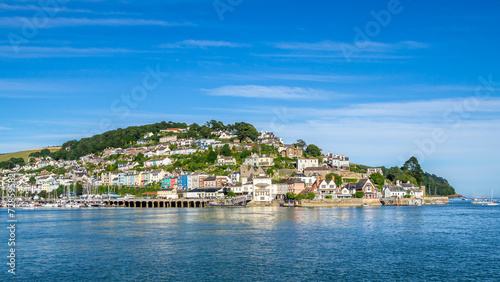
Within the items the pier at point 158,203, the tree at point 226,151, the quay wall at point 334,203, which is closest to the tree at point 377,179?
the quay wall at point 334,203

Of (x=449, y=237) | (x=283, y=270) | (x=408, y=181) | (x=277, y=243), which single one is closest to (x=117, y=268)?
(x=283, y=270)

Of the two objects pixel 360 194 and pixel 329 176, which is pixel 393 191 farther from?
pixel 329 176

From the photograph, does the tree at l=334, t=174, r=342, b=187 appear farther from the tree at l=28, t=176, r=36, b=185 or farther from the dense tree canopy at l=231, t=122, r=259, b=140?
the tree at l=28, t=176, r=36, b=185

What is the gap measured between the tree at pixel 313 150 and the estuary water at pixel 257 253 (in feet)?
289

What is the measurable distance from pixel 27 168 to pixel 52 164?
Result: 42.9 ft

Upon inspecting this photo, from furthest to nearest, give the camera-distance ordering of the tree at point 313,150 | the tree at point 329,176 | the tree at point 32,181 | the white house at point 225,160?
the tree at point 32,181
the tree at point 313,150
the white house at point 225,160
the tree at point 329,176

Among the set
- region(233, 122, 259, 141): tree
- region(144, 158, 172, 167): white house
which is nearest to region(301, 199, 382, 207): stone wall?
region(144, 158, 172, 167): white house

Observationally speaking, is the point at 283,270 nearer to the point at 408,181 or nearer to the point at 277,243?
the point at 277,243

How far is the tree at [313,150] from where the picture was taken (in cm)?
13762

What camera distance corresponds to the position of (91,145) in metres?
185

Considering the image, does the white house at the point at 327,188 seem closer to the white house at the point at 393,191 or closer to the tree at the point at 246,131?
the white house at the point at 393,191

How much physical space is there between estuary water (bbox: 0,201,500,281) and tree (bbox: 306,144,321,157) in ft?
289

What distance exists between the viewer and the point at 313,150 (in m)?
138

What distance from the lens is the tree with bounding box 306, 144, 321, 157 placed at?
13762 centimetres
